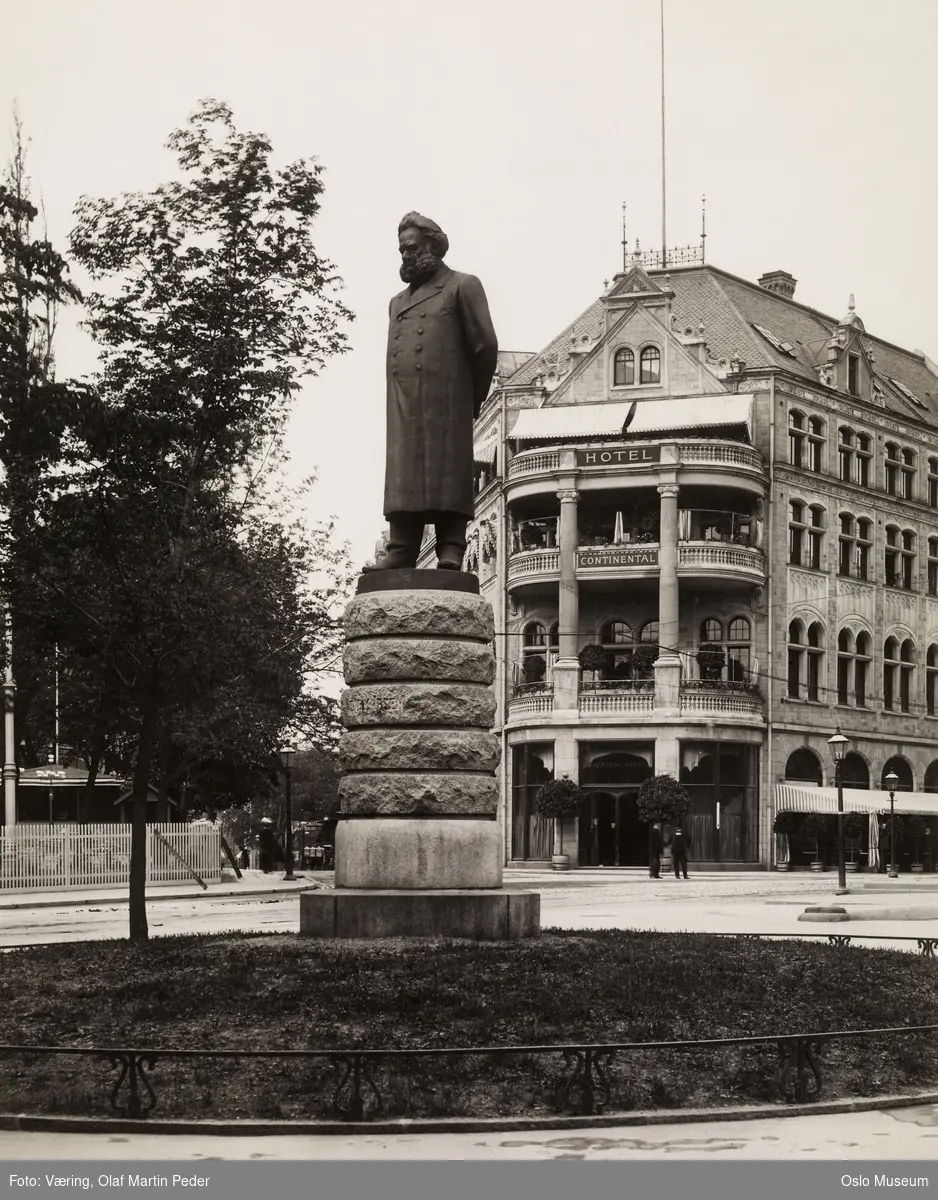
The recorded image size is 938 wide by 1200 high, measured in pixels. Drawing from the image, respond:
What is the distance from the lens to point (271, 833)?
59469 millimetres

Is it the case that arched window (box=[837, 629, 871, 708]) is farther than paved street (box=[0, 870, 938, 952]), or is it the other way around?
arched window (box=[837, 629, 871, 708])

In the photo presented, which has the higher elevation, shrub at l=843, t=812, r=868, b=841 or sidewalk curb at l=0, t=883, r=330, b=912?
shrub at l=843, t=812, r=868, b=841

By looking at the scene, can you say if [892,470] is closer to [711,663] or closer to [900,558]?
[900,558]

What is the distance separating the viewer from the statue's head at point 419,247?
53.3ft

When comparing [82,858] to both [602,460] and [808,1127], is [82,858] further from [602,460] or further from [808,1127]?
[808,1127]

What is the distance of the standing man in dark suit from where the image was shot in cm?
1597

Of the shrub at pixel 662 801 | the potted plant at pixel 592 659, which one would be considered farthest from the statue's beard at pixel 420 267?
the potted plant at pixel 592 659

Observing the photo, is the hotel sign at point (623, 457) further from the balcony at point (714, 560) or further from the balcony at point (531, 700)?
the balcony at point (531, 700)

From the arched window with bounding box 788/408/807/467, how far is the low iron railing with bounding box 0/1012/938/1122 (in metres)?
55.4

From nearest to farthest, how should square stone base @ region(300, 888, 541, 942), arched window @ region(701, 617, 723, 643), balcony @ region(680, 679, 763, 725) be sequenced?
square stone base @ region(300, 888, 541, 942), balcony @ region(680, 679, 763, 725), arched window @ region(701, 617, 723, 643)

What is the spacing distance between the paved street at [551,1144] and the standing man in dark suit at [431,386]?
6996 millimetres

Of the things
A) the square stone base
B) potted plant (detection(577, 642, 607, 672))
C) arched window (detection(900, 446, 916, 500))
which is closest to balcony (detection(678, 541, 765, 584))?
potted plant (detection(577, 642, 607, 672))

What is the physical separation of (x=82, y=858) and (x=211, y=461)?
81.6ft

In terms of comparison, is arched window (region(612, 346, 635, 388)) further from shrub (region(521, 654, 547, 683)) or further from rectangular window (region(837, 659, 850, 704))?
rectangular window (region(837, 659, 850, 704))
